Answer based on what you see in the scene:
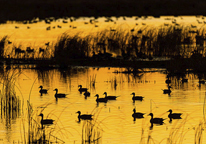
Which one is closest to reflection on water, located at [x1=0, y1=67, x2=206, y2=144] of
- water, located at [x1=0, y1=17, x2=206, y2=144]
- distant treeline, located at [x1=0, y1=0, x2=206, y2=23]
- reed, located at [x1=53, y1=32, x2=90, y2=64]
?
water, located at [x1=0, y1=17, x2=206, y2=144]

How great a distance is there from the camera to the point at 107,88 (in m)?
25.7

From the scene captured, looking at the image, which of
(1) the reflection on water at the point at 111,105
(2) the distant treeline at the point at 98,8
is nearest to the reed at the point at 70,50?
(1) the reflection on water at the point at 111,105

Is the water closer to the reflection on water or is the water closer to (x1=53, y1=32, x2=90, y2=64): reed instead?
the reflection on water

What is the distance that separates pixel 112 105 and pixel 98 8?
63.0m

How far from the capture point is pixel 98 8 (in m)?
83.8

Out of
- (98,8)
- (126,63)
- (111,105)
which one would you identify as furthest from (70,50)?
(98,8)

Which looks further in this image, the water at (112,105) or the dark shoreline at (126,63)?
the dark shoreline at (126,63)

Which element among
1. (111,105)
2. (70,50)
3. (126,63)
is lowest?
(111,105)

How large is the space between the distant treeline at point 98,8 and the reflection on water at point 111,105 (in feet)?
154

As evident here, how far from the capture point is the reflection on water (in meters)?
16.4

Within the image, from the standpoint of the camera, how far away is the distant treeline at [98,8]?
79.0 meters

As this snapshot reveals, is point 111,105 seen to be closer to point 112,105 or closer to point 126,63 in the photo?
point 112,105

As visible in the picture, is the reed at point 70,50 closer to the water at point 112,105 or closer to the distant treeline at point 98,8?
the water at point 112,105

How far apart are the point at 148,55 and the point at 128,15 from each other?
1686 inches
